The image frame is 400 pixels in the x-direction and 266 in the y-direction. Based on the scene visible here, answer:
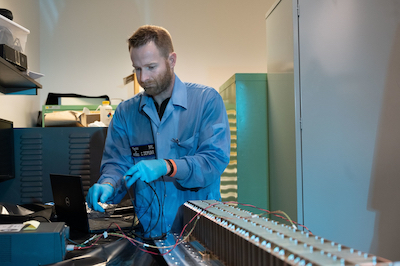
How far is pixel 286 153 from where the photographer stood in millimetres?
2207

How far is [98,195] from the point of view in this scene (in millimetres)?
1255

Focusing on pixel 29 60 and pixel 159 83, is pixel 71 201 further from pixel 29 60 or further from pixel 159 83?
pixel 29 60

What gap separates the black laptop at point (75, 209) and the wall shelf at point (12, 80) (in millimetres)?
568

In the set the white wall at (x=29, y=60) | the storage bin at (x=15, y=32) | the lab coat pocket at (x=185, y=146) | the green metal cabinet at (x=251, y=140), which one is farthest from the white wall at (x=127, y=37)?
the lab coat pocket at (x=185, y=146)

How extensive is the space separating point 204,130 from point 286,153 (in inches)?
36.4

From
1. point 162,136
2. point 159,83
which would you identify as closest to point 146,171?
point 162,136

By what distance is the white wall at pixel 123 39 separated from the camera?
3668mm

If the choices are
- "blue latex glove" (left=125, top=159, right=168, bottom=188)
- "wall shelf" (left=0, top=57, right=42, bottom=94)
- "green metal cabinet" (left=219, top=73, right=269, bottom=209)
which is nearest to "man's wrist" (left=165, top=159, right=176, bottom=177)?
"blue latex glove" (left=125, top=159, right=168, bottom=188)

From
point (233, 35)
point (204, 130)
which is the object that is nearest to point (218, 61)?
point (233, 35)

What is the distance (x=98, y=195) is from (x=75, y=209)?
0.40ft

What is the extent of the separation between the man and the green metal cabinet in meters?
1.01

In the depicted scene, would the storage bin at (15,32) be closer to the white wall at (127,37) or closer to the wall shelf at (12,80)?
the wall shelf at (12,80)

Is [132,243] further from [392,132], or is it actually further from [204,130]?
[392,132]

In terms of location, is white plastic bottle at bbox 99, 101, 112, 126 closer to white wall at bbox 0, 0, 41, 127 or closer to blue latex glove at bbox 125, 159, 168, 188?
white wall at bbox 0, 0, 41, 127
